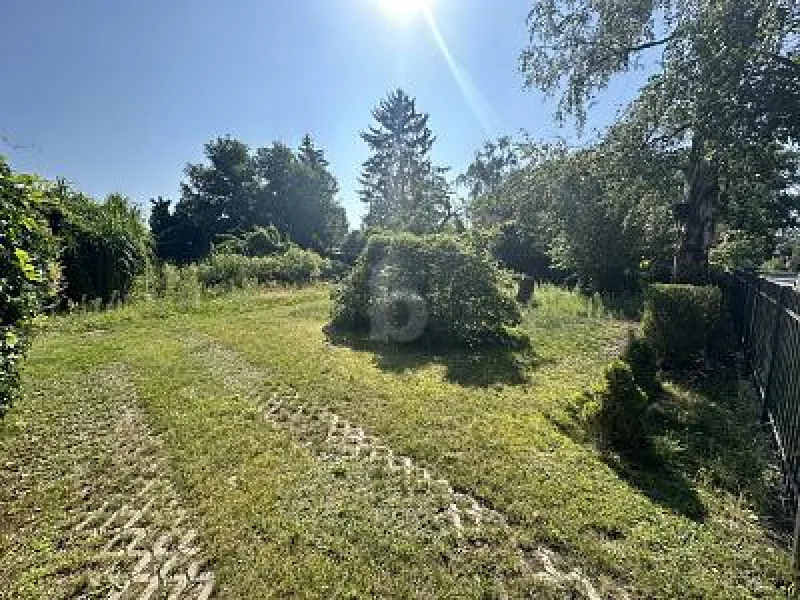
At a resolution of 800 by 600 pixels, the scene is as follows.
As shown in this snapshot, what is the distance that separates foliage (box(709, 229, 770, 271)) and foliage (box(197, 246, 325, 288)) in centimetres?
1650

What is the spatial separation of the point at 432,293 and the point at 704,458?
563 centimetres

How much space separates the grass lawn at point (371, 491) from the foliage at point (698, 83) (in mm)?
3212

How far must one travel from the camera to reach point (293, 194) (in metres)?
47.2

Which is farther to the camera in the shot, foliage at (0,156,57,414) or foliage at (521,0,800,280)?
foliage at (521,0,800,280)

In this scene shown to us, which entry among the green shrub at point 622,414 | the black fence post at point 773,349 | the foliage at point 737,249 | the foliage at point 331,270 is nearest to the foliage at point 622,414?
the green shrub at point 622,414

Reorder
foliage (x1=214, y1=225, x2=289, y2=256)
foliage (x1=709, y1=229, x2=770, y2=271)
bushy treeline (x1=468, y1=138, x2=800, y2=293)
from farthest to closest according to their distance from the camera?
1. foliage (x1=214, y1=225, x2=289, y2=256)
2. foliage (x1=709, y1=229, x2=770, y2=271)
3. bushy treeline (x1=468, y1=138, x2=800, y2=293)

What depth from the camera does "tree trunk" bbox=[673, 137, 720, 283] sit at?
8344 millimetres

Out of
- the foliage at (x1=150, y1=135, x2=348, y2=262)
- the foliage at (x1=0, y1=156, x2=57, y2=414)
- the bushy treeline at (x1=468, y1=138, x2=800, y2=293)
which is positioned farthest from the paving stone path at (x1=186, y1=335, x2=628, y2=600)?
the foliage at (x1=150, y1=135, x2=348, y2=262)

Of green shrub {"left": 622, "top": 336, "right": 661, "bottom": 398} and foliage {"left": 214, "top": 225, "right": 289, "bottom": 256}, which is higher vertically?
foliage {"left": 214, "top": 225, "right": 289, "bottom": 256}

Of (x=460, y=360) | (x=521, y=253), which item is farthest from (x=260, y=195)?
(x=460, y=360)

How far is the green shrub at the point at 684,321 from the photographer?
730 centimetres

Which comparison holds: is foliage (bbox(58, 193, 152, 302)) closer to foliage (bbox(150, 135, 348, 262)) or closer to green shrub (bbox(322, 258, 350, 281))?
green shrub (bbox(322, 258, 350, 281))

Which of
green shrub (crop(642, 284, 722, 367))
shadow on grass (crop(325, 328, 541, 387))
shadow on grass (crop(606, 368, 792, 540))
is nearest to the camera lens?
shadow on grass (crop(606, 368, 792, 540))

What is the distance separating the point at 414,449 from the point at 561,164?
714 centimetres
